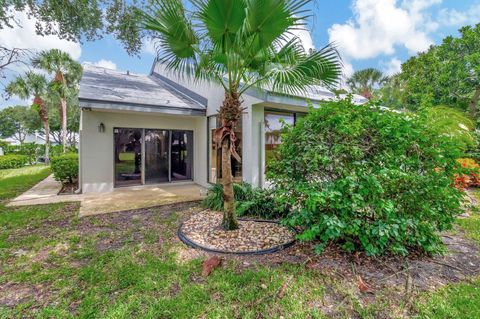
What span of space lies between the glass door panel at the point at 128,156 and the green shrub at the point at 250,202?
14.4ft

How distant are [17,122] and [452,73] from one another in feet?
187

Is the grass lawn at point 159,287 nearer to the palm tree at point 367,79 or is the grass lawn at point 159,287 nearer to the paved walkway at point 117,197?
the paved walkway at point 117,197

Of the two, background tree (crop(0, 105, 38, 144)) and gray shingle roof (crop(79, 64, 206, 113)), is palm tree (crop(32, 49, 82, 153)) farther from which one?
background tree (crop(0, 105, 38, 144))

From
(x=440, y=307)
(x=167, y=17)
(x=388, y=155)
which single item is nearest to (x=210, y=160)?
(x=167, y=17)

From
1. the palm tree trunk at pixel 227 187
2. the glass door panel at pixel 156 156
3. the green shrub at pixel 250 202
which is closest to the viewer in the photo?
the palm tree trunk at pixel 227 187

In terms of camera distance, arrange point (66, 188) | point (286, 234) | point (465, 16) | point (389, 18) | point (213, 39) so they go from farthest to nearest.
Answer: point (465, 16) < point (389, 18) < point (66, 188) < point (286, 234) < point (213, 39)

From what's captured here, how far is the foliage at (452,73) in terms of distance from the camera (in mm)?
12445

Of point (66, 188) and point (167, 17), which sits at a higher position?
point (167, 17)

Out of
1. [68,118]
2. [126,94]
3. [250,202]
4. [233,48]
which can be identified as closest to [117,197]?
[126,94]

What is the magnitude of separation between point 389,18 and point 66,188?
1552 centimetres

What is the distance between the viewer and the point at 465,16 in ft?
42.4

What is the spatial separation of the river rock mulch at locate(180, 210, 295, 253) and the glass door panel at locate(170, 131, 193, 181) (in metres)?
5.56

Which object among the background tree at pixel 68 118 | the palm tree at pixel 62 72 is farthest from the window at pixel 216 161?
the background tree at pixel 68 118

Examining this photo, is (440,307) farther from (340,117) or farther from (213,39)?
(213,39)
